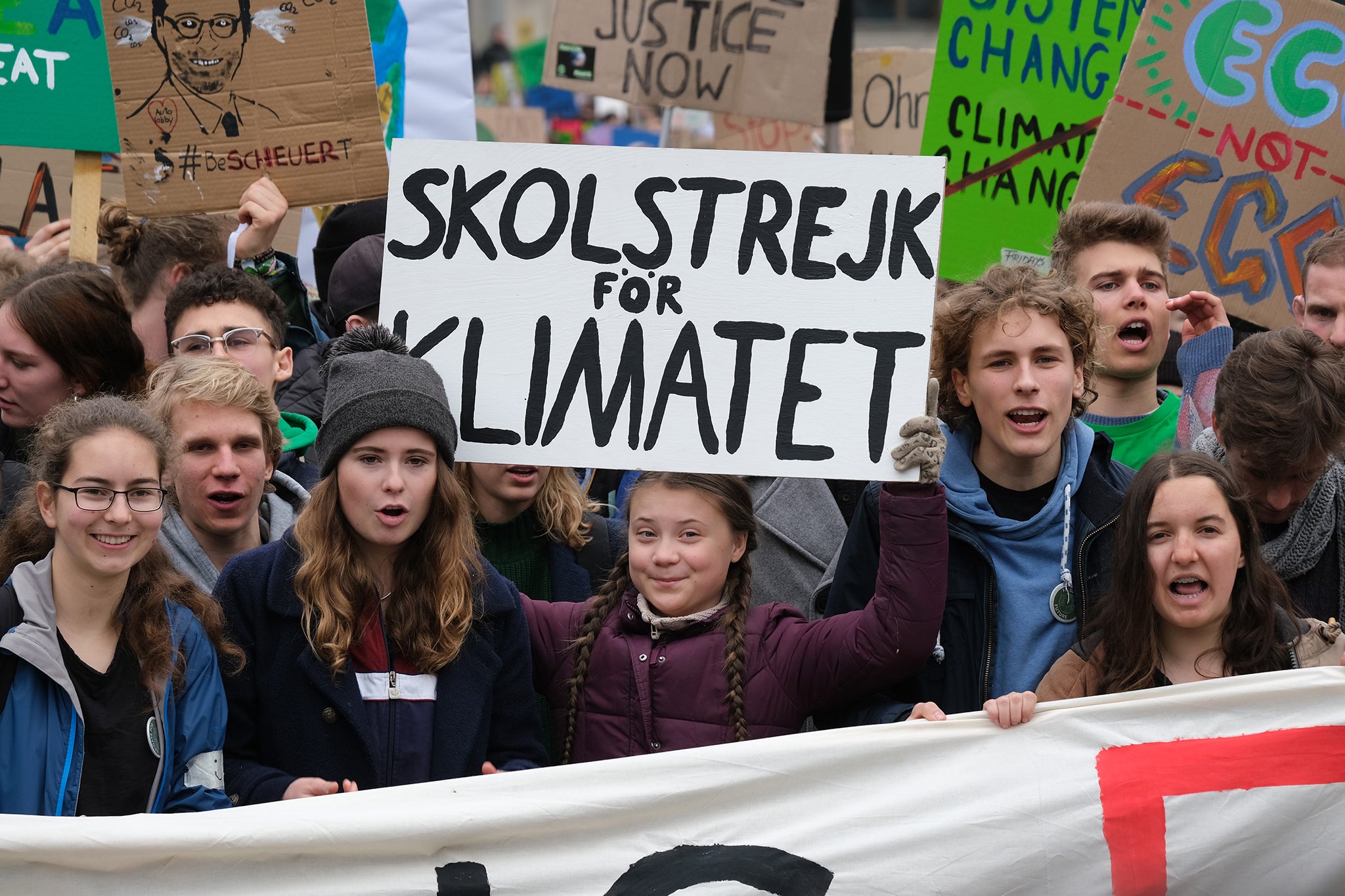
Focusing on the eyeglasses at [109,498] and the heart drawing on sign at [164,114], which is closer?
the eyeglasses at [109,498]

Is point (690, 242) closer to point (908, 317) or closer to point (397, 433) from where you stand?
point (908, 317)

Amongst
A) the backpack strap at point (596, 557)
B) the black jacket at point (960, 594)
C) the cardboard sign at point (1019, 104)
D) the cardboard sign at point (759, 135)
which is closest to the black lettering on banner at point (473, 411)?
the backpack strap at point (596, 557)

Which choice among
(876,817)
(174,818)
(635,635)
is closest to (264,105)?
(635,635)

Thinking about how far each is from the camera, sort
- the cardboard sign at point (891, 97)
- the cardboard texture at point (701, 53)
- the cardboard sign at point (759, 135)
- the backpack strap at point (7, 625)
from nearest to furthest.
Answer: the backpack strap at point (7, 625), the cardboard texture at point (701, 53), the cardboard sign at point (891, 97), the cardboard sign at point (759, 135)

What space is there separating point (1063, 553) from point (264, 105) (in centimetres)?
280

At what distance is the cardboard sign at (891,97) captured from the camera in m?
7.89

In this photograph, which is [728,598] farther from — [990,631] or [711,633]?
[990,631]

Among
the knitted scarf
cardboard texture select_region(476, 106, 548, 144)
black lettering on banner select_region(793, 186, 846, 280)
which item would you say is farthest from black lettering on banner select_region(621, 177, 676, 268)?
cardboard texture select_region(476, 106, 548, 144)

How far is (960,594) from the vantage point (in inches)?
122

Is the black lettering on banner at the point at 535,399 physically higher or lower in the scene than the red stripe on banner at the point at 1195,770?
higher

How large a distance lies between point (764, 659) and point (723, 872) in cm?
47

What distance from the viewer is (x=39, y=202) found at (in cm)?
586

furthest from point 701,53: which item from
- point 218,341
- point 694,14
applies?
point 218,341

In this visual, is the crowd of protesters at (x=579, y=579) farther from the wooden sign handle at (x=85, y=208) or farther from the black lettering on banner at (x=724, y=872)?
the wooden sign handle at (x=85, y=208)
